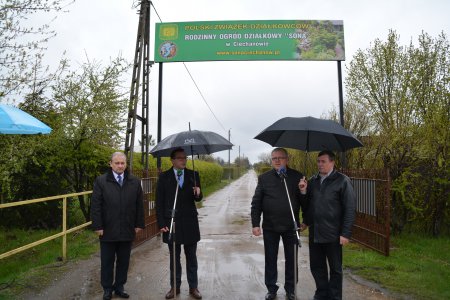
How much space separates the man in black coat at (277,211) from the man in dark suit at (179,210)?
0.75 m

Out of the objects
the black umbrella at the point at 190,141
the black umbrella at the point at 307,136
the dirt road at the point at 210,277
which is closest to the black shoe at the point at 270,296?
the dirt road at the point at 210,277

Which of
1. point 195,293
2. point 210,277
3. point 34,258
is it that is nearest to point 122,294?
point 195,293

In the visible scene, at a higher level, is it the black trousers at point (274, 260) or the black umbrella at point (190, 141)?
the black umbrella at point (190, 141)

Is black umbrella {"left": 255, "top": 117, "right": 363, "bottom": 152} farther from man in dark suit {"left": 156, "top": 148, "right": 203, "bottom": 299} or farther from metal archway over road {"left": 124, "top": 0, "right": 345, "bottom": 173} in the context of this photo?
metal archway over road {"left": 124, "top": 0, "right": 345, "bottom": 173}

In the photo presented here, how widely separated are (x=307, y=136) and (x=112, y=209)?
7.98ft

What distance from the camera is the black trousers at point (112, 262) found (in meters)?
4.95

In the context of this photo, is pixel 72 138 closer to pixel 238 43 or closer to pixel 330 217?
pixel 238 43

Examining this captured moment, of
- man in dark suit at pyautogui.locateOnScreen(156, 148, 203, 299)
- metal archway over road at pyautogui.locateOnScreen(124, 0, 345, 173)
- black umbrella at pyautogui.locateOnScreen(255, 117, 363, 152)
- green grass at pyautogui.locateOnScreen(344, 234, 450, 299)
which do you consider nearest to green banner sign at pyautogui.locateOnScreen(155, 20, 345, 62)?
metal archway over road at pyautogui.locateOnScreen(124, 0, 345, 173)

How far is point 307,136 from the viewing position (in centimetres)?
502

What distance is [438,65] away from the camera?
10352 mm

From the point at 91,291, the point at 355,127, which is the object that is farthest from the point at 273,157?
the point at 355,127

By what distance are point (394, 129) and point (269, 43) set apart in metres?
3.49

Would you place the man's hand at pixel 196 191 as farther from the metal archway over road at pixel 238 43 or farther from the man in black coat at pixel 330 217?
the metal archway over road at pixel 238 43

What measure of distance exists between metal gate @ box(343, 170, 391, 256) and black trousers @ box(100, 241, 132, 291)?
447 centimetres
